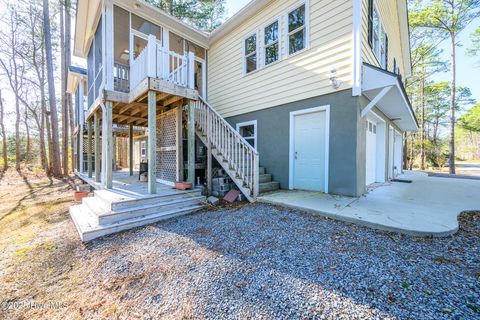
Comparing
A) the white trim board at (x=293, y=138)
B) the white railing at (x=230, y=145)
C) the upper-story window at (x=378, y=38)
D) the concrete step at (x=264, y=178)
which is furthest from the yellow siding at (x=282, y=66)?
the concrete step at (x=264, y=178)

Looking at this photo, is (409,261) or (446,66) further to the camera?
(446,66)

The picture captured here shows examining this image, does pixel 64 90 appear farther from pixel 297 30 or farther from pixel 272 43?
pixel 297 30

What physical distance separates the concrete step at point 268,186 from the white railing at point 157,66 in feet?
10.3

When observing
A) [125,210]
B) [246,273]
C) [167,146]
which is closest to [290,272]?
[246,273]

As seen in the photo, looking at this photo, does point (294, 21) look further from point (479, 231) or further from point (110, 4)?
point (479, 231)

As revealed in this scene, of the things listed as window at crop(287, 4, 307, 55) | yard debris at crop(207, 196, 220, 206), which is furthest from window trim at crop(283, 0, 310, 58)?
yard debris at crop(207, 196, 220, 206)

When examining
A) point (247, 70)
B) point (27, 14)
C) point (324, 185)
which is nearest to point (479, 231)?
point (324, 185)

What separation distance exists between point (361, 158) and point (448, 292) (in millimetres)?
3422

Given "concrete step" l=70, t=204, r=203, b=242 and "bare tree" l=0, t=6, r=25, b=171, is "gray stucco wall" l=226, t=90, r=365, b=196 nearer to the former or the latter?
"concrete step" l=70, t=204, r=203, b=242

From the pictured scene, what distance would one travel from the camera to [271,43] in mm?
6066

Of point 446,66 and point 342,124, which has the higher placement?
point 446,66

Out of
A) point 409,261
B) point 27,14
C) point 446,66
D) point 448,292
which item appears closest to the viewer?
point 448,292

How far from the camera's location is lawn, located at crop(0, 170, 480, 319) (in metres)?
1.71

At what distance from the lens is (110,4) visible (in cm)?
520
